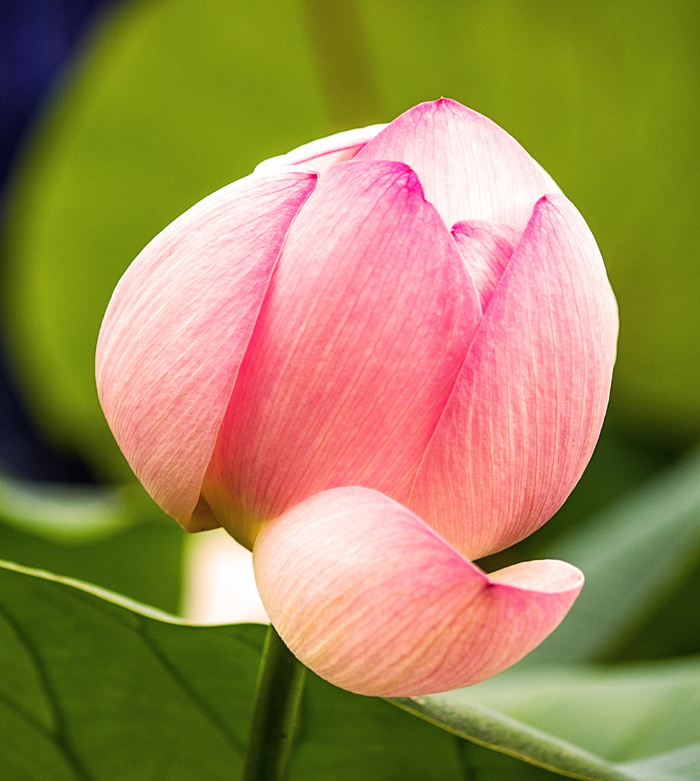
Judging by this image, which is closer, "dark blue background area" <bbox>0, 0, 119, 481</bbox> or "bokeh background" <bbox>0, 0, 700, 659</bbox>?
"bokeh background" <bbox>0, 0, 700, 659</bbox>

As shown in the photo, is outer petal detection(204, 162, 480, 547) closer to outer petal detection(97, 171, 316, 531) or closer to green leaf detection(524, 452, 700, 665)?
outer petal detection(97, 171, 316, 531)

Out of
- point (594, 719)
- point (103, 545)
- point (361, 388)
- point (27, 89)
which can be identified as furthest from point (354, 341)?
point (27, 89)

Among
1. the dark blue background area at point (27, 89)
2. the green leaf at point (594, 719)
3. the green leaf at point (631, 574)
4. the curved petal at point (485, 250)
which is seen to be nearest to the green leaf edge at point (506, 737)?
the green leaf at point (594, 719)

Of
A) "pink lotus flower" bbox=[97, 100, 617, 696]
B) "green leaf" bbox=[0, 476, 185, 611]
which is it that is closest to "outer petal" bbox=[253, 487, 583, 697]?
"pink lotus flower" bbox=[97, 100, 617, 696]

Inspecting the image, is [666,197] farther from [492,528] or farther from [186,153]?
[492,528]

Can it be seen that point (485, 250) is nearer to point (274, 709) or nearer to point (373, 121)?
point (274, 709)

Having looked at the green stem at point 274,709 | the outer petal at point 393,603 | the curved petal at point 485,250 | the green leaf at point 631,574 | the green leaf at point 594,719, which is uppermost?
the curved petal at point 485,250

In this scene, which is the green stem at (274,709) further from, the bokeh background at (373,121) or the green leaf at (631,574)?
the bokeh background at (373,121)
